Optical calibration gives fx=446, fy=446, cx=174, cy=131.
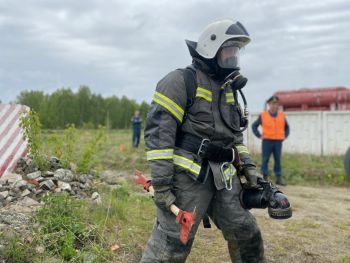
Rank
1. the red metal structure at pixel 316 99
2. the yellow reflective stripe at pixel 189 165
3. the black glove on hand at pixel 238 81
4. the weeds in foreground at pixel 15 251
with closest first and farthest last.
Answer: the yellow reflective stripe at pixel 189 165 < the black glove on hand at pixel 238 81 < the weeds in foreground at pixel 15 251 < the red metal structure at pixel 316 99

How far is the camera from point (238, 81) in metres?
3.26

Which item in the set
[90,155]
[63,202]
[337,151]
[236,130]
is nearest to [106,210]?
[63,202]

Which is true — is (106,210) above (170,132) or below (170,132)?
below

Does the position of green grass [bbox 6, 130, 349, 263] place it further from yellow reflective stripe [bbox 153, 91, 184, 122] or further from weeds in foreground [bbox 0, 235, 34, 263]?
yellow reflective stripe [bbox 153, 91, 184, 122]

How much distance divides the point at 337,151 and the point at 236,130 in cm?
967

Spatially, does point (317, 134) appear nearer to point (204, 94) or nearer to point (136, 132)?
point (136, 132)

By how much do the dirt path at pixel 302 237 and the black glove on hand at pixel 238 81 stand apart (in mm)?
1966

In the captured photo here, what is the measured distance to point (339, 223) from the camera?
6090mm

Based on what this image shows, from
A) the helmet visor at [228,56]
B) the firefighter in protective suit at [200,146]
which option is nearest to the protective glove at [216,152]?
the firefighter in protective suit at [200,146]

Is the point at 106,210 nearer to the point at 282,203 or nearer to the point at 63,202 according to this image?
the point at 63,202

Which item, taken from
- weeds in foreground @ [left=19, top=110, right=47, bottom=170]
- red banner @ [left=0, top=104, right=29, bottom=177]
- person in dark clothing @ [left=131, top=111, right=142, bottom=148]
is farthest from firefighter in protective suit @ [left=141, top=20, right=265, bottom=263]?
person in dark clothing @ [left=131, top=111, right=142, bottom=148]

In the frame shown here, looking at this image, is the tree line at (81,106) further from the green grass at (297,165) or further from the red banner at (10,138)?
the red banner at (10,138)

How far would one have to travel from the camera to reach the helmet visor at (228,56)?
3.13m

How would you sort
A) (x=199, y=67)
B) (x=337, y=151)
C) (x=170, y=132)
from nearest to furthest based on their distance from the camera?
(x=170, y=132), (x=199, y=67), (x=337, y=151)
